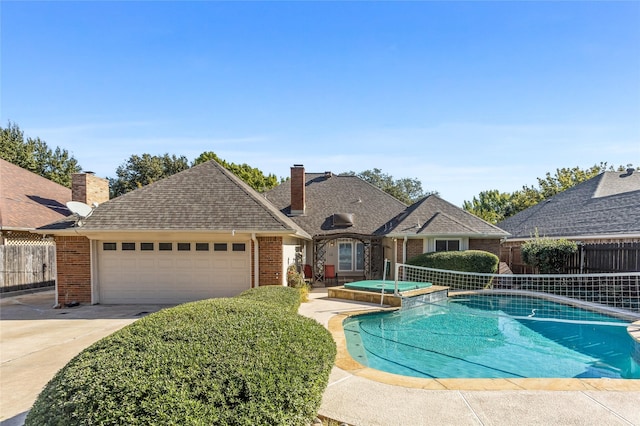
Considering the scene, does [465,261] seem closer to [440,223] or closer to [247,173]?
[440,223]

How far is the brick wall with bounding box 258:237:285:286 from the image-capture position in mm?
12883

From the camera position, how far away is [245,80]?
13391mm

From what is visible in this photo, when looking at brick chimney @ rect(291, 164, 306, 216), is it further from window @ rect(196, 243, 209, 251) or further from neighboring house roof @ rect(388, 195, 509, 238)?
window @ rect(196, 243, 209, 251)

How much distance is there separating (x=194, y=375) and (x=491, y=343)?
28.6ft

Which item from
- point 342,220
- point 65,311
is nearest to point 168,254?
point 65,311

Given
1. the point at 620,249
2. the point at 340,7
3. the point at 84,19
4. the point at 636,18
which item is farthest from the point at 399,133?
the point at 84,19

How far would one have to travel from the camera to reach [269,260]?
42.3 feet

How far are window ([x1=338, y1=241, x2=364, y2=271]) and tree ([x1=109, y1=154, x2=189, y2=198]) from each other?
82.1 ft

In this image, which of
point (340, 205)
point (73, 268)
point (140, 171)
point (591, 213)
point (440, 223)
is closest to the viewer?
point (73, 268)

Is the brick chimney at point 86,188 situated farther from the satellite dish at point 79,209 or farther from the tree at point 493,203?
the tree at point 493,203

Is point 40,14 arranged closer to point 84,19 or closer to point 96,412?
point 84,19

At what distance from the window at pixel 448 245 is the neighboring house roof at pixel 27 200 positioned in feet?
68.4

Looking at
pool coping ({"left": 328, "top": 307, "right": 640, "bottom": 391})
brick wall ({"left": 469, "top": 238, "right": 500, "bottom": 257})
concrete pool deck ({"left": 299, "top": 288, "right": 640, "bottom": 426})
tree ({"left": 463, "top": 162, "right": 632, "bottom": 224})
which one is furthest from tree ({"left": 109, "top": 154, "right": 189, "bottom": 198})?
concrete pool deck ({"left": 299, "top": 288, "right": 640, "bottom": 426})

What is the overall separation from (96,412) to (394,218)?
66.1 feet
